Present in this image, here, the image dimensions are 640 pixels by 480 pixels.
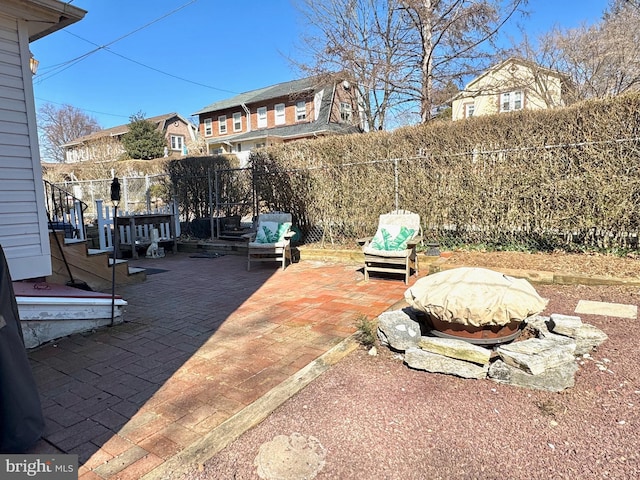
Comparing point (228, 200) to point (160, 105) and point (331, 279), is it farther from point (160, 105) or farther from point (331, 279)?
point (160, 105)

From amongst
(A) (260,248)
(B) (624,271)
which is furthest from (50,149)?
(B) (624,271)

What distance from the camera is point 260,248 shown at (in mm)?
6719

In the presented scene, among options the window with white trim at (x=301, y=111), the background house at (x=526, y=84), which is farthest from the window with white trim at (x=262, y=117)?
the background house at (x=526, y=84)

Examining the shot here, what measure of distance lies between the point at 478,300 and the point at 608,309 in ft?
6.98

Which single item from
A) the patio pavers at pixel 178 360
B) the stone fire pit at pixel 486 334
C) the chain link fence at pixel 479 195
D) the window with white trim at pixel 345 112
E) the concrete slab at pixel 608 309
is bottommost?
the patio pavers at pixel 178 360

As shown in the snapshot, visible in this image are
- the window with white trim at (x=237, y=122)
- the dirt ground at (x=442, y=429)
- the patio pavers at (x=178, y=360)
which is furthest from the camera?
the window with white trim at (x=237, y=122)

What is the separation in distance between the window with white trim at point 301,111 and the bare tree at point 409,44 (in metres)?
11.1

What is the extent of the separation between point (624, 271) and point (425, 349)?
3507 millimetres

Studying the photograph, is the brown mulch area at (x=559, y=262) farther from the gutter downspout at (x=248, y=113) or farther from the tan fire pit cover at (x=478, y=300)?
the gutter downspout at (x=248, y=113)

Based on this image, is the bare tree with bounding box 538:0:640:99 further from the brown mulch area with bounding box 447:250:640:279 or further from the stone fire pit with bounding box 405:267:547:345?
the stone fire pit with bounding box 405:267:547:345

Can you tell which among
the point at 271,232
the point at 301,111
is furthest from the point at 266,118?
the point at 271,232

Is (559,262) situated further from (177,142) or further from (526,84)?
(177,142)

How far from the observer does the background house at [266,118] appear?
2162 centimetres

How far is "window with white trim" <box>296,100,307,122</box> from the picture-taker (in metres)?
23.8
